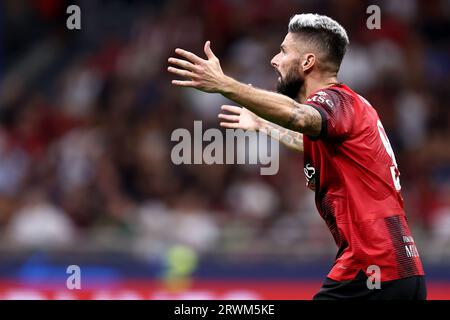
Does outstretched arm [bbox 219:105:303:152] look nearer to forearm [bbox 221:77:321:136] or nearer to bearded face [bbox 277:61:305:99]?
bearded face [bbox 277:61:305:99]

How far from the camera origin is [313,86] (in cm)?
618

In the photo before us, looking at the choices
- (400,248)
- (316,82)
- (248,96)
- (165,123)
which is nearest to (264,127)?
(316,82)

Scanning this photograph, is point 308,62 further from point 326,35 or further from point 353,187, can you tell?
point 353,187

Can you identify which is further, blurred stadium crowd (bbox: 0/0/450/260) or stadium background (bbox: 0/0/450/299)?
blurred stadium crowd (bbox: 0/0/450/260)

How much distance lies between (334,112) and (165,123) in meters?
6.09

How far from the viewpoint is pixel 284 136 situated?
6801 millimetres

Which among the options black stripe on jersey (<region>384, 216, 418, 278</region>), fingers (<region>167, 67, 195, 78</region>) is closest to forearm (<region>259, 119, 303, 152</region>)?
black stripe on jersey (<region>384, 216, 418, 278</region>)

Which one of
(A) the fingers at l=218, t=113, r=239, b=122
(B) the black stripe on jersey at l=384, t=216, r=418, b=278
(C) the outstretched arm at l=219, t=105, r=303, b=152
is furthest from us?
(C) the outstretched arm at l=219, t=105, r=303, b=152

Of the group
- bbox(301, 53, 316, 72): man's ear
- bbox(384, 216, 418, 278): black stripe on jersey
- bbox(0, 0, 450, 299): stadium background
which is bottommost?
bbox(384, 216, 418, 278): black stripe on jersey

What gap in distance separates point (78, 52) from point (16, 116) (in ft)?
5.48

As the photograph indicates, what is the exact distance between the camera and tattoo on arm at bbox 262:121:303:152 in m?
6.75

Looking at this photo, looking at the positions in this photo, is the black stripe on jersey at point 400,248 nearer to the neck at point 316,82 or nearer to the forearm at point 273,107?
the forearm at point 273,107

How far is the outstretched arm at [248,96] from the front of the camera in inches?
216

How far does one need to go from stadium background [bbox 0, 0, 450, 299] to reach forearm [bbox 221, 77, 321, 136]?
199 inches
